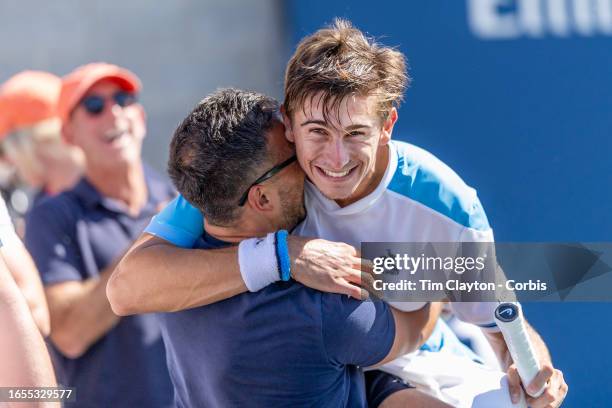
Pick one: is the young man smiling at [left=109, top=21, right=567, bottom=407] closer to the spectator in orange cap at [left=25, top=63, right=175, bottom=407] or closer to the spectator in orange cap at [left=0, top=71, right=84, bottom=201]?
the spectator in orange cap at [left=25, top=63, right=175, bottom=407]

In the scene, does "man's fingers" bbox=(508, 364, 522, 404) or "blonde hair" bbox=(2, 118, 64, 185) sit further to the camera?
"blonde hair" bbox=(2, 118, 64, 185)

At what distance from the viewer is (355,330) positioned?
6.39 ft

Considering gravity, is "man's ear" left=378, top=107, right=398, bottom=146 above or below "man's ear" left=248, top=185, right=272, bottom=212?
above

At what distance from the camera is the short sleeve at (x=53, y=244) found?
9.41 feet

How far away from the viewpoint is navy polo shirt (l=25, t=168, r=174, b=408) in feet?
9.36

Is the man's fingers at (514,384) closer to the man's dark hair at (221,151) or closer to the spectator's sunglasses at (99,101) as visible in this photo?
the man's dark hair at (221,151)

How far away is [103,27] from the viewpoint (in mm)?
5199

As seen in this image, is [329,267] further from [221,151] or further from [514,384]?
[514,384]

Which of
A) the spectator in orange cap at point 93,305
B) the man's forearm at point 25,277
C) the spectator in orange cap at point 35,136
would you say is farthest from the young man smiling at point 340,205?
the spectator in orange cap at point 35,136

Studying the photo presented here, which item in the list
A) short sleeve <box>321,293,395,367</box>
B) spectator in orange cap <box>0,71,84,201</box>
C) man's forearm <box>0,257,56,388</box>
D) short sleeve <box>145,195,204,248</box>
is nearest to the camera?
man's forearm <box>0,257,56,388</box>

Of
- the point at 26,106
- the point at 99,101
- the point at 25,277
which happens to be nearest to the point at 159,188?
the point at 99,101

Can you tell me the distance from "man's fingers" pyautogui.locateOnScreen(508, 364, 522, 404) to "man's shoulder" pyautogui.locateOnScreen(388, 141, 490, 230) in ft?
1.09

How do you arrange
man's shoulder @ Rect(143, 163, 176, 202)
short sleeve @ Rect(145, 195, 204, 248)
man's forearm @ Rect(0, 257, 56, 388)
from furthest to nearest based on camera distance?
man's shoulder @ Rect(143, 163, 176, 202)
short sleeve @ Rect(145, 195, 204, 248)
man's forearm @ Rect(0, 257, 56, 388)

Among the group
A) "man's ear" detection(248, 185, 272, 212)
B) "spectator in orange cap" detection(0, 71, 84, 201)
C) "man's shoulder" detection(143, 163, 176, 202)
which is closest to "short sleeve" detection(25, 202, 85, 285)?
"man's shoulder" detection(143, 163, 176, 202)
